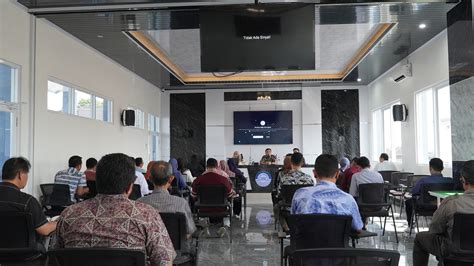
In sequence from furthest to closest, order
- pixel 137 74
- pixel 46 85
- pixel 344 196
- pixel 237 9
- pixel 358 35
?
pixel 137 74, pixel 358 35, pixel 46 85, pixel 237 9, pixel 344 196

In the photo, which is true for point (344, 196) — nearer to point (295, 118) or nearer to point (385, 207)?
point (385, 207)

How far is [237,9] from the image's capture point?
4590 millimetres

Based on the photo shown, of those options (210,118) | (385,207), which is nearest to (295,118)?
(210,118)

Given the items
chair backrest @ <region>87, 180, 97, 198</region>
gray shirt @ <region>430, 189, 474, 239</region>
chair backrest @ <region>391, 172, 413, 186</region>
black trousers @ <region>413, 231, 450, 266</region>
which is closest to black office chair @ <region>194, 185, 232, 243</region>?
chair backrest @ <region>87, 180, 97, 198</region>

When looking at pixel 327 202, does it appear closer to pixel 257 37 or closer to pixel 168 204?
pixel 168 204

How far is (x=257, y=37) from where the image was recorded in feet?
15.2

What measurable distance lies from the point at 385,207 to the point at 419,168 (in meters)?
3.65

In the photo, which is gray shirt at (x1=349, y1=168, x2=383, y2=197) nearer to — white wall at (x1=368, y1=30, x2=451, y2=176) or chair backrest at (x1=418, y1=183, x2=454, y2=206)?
chair backrest at (x1=418, y1=183, x2=454, y2=206)

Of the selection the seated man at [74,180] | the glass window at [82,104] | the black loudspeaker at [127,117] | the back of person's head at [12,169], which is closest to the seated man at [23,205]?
the back of person's head at [12,169]

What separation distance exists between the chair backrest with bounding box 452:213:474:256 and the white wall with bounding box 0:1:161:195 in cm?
572

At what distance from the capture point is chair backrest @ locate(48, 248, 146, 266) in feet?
5.04

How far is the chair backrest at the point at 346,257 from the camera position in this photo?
1.42 m

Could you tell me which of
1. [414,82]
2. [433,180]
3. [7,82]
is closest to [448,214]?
[433,180]

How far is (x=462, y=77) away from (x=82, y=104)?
6.82 meters
